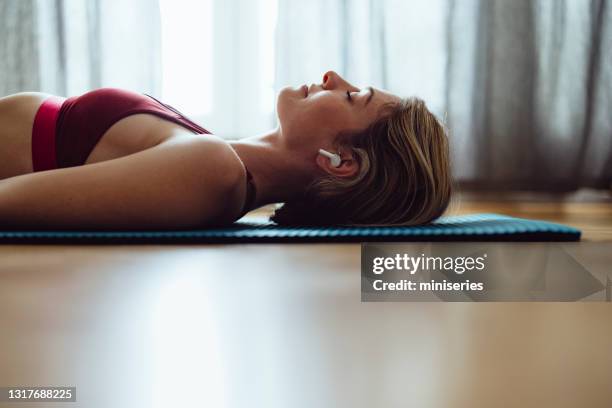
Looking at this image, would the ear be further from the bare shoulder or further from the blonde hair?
the bare shoulder

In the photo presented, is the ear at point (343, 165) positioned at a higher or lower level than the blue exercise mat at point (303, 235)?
higher

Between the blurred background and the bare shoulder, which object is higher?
the blurred background

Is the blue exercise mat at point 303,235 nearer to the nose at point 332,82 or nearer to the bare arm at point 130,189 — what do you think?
the bare arm at point 130,189

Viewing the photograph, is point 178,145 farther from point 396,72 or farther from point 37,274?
point 396,72

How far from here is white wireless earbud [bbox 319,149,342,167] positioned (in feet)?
4.32

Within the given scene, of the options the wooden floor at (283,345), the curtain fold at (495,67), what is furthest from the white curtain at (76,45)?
the wooden floor at (283,345)

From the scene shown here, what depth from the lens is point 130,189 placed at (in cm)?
112

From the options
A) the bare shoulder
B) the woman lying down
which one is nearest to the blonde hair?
the woman lying down

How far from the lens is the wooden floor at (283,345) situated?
1.07 ft

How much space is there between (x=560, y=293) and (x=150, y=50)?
90.8 inches

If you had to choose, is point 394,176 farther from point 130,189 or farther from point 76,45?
point 76,45

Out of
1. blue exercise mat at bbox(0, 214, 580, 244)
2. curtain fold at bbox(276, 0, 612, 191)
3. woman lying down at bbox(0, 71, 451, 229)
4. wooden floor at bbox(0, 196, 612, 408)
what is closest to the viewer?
wooden floor at bbox(0, 196, 612, 408)

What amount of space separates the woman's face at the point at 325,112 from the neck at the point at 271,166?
3 cm

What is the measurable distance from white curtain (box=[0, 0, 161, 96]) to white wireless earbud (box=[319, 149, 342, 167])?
4.98 ft
